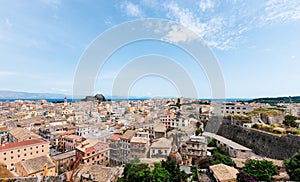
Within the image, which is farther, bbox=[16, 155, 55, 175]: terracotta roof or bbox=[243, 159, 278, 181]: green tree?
bbox=[16, 155, 55, 175]: terracotta roof

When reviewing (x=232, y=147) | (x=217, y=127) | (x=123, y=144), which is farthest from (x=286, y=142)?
(x=123, y=144)

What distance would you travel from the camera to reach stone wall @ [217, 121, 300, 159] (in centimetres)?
696

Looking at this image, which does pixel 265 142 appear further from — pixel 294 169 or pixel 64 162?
pixel 64 162

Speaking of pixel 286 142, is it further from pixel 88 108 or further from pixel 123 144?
pixel 88 108

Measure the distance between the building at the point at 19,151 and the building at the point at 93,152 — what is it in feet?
7.47

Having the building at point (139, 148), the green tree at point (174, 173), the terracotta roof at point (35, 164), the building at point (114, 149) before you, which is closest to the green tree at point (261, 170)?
the green tree at point (174, 173)

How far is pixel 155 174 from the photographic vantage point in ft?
16.5

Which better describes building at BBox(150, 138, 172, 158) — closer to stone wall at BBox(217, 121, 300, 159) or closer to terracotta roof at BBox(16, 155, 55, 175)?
terracotta roof at BBox(16, 155, 55, 175)

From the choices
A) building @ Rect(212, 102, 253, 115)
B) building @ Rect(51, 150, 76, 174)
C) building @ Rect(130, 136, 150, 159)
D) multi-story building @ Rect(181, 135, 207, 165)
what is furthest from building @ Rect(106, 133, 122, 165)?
building @ Rect(212, 102, 253, 115)

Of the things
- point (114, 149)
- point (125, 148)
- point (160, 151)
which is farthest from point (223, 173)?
point (114, 149)

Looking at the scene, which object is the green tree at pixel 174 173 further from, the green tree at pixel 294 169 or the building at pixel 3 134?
the building at pixel 3 134

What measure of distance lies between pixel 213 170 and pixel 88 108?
19277 mm

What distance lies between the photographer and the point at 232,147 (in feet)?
27.2

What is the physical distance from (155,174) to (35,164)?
17.0 feet
